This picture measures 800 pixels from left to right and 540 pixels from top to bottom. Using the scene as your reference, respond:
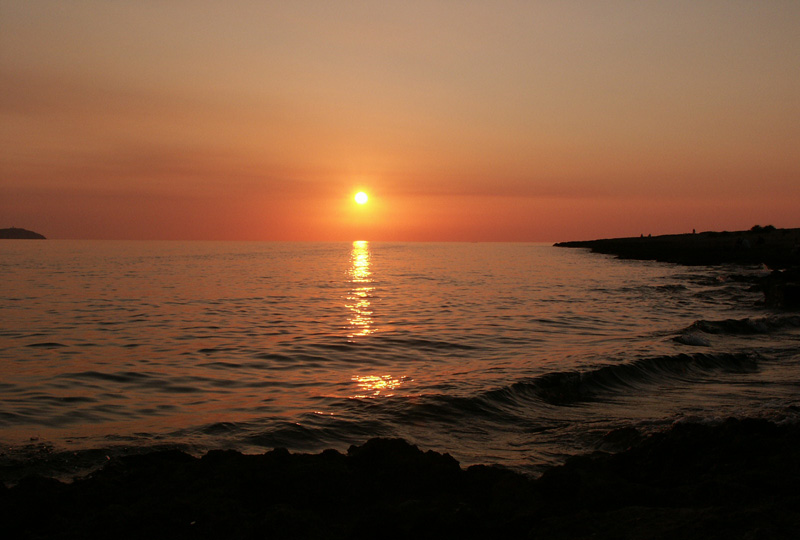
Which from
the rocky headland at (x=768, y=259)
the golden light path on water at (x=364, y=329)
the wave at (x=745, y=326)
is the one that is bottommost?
the golden light path on water at (x=364, y=329)

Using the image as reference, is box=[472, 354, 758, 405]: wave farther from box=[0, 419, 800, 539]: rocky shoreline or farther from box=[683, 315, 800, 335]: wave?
box=[683, 315, 800, 335]: wave

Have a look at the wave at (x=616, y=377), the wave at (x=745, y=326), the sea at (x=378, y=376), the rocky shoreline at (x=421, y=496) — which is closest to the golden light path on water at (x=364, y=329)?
the sea at (x=378, y=376)

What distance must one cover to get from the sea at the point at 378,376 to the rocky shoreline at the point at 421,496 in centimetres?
137

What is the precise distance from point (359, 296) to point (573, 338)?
17.3 meters

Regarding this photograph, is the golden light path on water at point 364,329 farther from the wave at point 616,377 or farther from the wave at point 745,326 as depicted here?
the wave at point 745,326

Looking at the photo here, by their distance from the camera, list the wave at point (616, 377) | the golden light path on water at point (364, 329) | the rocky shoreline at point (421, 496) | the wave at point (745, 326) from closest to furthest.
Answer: the rocky shoreline at point (421, 496), the wave at point (616, 377), the golden light path on water at point (364, 329), the wave at point (745, 326)

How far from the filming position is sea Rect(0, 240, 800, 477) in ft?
27.5

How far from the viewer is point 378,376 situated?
1295cm

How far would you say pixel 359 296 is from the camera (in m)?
33.6


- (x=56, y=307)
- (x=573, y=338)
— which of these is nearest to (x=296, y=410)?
A: (x=573, y=338)

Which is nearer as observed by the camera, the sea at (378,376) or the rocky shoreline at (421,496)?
the rocky shoreline at (421,496)

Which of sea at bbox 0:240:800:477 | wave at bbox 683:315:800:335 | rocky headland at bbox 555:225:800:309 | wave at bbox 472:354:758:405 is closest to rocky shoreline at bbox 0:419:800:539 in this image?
sea at bbox 0:240:800:477

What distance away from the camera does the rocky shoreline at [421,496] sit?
4.69 m

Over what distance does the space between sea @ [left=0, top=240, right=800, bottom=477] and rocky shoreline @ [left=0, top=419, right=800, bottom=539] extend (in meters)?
1.37
